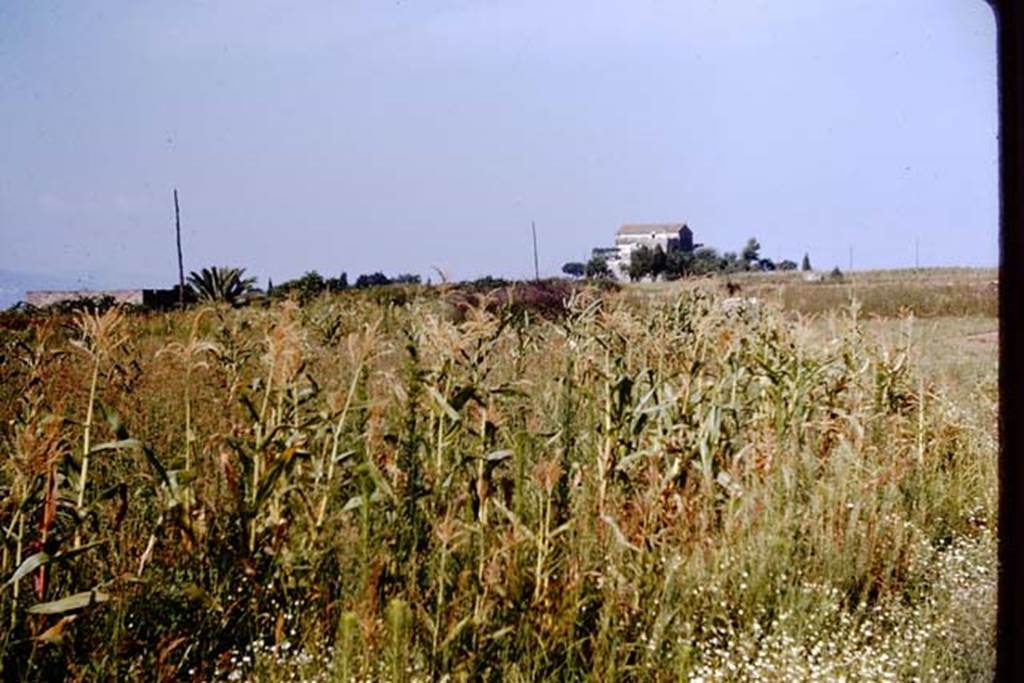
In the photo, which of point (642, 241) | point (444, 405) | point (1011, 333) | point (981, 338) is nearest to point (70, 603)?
point (444, 405)

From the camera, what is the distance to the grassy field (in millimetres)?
2160

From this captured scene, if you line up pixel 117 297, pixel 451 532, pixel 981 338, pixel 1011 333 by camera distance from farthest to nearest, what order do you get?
1. pixel 981 338
2. pixel 117 297
3. pixel 451 532
4. pixel 1011 333

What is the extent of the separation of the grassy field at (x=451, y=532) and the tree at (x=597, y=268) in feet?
4.43

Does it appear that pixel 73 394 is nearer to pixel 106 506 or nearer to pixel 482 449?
pixel 106 506

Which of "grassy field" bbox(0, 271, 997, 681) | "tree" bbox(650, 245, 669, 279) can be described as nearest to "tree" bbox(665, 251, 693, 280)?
"tree" bbox(650, 245, 669, 279)

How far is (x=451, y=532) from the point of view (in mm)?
2357

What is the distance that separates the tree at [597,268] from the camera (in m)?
5.18

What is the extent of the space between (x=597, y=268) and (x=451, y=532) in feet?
10.2

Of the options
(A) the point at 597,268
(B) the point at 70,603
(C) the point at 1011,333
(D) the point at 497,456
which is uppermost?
(A) the point at 597,268

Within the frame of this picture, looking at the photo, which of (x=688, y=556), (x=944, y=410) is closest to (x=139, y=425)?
(x=688, y=556)

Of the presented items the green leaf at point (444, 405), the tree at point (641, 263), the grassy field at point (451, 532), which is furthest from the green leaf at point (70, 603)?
the tree at point (641, 263)

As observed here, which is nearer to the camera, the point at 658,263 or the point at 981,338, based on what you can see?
the point at 658,263

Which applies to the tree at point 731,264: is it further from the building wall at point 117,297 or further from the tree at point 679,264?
the building wall at point 117,297

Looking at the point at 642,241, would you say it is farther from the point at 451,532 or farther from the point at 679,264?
the point at 451,532
